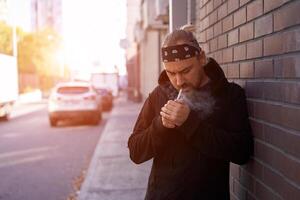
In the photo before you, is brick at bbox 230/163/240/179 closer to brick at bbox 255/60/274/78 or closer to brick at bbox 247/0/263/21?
brick at bbox 255/60/274/78

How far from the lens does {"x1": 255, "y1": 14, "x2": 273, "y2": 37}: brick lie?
2.26 metres

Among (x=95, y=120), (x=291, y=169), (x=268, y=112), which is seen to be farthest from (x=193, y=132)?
(x=95, y=120)

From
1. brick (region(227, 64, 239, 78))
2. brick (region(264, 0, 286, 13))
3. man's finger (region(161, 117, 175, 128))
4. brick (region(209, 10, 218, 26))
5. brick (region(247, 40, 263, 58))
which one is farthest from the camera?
brick (region(209, 10, 218, 26))

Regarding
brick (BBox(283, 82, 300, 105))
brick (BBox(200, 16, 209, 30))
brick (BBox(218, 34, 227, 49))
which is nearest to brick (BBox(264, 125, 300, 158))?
brick (BBox(283, 82, 300, 105))

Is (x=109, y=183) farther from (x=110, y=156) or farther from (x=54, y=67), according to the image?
(x=54, y=67)

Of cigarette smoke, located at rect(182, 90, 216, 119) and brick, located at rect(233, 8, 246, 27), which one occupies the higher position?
brick, located at rect(233, 8, 246, 27)

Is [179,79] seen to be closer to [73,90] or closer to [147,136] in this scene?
[147,136]

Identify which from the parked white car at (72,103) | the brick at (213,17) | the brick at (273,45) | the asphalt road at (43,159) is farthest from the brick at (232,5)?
the parked white car at (72,103)

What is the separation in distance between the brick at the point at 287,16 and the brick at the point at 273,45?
4cm

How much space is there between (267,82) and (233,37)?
2.33 feet

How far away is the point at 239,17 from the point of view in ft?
9.20

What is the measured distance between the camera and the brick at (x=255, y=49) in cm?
244

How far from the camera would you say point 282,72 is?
6.86ft

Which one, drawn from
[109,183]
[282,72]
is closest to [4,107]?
[109,183]
